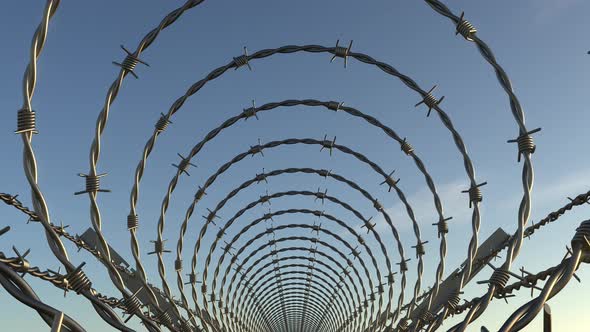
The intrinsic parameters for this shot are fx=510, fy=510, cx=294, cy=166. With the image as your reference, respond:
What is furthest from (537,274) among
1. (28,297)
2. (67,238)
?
(67,238)

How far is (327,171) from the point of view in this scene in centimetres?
1048

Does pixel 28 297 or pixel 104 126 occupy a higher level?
pixel 104 126

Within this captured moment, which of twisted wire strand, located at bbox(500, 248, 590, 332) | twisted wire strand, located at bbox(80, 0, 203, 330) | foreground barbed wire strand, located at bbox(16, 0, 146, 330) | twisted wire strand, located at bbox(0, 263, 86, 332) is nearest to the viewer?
twisted wire strand, located at bbox(0, 263, 86, 332)

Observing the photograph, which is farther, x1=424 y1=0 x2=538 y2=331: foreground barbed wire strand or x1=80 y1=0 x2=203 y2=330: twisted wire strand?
x1=80 y1=0 x2=203 y2=330: twisted wire strand

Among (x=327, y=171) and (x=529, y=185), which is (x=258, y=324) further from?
(x=529, y=185)

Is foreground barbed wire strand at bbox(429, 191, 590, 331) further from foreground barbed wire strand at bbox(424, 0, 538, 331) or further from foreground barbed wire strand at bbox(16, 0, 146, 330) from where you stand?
foreground barbed wire strand at bbox(16, 0, 146, 330)

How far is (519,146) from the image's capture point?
3.25 meters

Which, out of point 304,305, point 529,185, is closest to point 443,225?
point 529,185

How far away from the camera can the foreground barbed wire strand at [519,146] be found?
277cm

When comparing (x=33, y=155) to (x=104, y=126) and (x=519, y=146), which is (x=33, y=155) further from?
(x=519, y=146)

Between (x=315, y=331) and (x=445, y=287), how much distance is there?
88.3 ft

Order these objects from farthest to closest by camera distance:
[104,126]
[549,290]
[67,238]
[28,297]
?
[67,238], [104,126], [549,290], [28,297]

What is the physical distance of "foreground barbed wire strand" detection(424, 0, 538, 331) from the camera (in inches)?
109

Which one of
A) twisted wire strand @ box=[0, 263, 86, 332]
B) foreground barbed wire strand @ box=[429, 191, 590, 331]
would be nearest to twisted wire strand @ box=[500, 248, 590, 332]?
foreground barbed wire strand @ box=[429, 191, 590, 331]
